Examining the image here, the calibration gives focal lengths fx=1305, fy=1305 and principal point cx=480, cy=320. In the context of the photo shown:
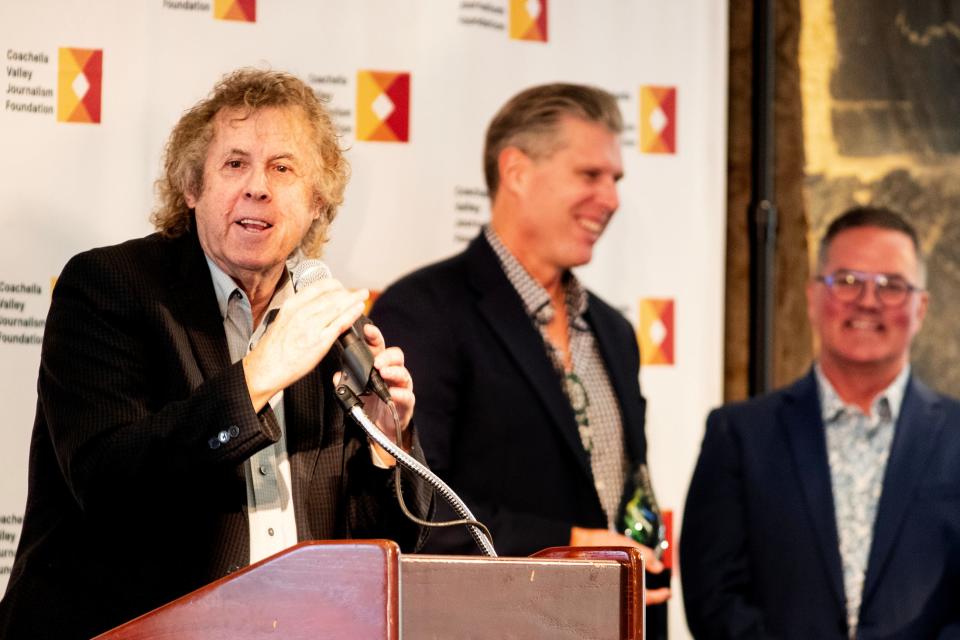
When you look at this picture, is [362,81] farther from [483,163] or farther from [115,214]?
[115,214]

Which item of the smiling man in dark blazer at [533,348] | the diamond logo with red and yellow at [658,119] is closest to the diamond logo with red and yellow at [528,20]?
the smiling man in dark blazer at [533,348]

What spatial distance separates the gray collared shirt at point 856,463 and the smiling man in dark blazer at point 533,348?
1.81 ft

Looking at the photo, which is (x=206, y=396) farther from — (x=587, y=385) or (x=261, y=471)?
(x=587, y=385)

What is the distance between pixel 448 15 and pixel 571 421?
3.68 ft

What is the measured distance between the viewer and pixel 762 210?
4.11 m

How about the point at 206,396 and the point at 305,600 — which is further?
the point at 206,396

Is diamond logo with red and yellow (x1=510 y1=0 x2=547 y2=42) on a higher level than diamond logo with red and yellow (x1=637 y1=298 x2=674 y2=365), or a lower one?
higher

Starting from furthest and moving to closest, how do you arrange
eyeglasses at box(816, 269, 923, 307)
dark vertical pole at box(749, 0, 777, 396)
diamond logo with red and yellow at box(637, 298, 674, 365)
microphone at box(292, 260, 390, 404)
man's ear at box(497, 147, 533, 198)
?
dark vertical pole at box(749, 0, 777, 396) < diamond logo with red and yellow at box(637, 298, 674, 365) < eyeglasses at box(816, 269, 923, 307) < man's ear at box(497, 147, 533, 198) < microphone at box(292, 260, 390, 404)

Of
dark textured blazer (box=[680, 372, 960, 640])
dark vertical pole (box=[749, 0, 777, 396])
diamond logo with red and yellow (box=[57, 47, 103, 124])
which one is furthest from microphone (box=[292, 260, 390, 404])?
dark vertical pole (box=[749, 0, 777, 396])

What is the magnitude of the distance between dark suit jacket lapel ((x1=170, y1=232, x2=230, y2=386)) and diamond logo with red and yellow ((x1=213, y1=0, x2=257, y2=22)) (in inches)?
36.9

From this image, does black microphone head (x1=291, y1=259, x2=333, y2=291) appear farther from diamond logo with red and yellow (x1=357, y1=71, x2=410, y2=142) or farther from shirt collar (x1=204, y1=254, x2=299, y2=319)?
diamond logo with red and yellow (x1=357, y1=71, x2=410, y2=142)

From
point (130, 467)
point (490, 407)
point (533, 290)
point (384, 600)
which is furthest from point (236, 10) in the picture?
point (384, 600)

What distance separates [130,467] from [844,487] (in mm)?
2087

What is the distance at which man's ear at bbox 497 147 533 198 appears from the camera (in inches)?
132
